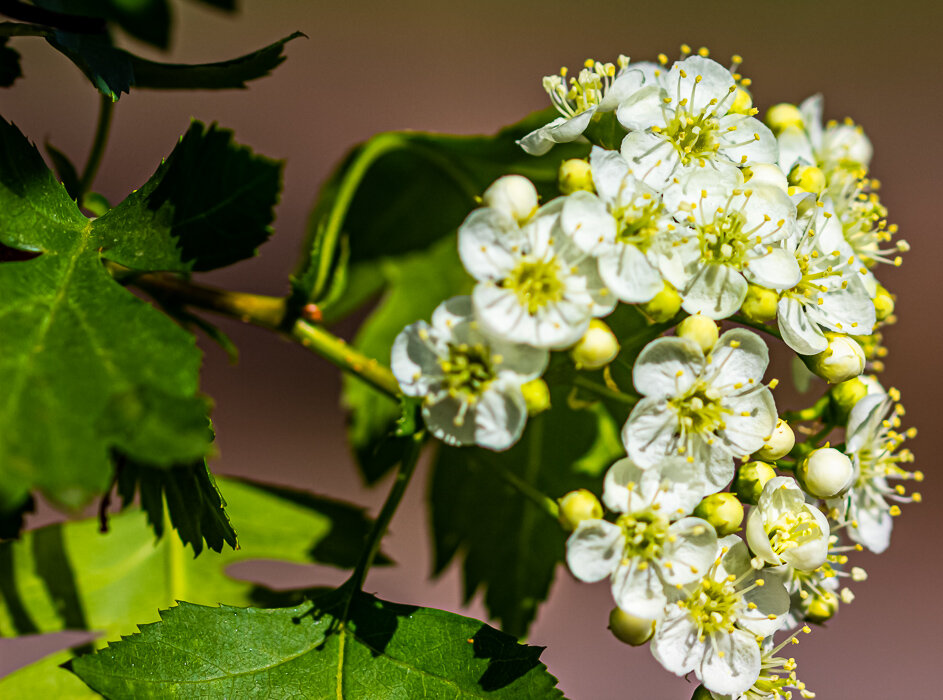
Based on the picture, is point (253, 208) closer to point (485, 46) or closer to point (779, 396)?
point (779, 396)

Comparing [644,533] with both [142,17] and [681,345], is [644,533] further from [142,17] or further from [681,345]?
[142,17]

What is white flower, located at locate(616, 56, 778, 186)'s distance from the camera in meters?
0.83

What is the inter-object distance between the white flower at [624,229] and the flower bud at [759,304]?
0.08 metres

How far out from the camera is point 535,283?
29.9 inches

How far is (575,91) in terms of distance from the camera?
3.05 ft

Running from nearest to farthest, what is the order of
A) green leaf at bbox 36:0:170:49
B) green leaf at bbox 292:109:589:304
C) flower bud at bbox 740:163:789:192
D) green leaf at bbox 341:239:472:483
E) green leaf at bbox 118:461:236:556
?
green leaf at bbox 36:0:170:49
green leaf at bbox 118:461:236:556
flower bud at bbox 740:163:789:192
green leaf at bbox 292:109:589:304
green leaf at bbox 341:239:472:483

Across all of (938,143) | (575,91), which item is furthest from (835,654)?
(575,91)

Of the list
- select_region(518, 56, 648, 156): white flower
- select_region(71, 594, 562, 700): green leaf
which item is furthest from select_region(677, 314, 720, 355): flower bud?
select_region(71, 594, 562, 700): green leaf

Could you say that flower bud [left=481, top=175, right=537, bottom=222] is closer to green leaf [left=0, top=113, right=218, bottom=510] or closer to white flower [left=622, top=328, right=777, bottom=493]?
white flower [left=622, top=328, right=777, bottom=493]

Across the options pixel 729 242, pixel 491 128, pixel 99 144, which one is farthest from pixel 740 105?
pixel 491 128

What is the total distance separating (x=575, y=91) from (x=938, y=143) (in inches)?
101

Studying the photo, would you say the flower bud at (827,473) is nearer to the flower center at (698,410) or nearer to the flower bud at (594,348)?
the flower center at (698,410)

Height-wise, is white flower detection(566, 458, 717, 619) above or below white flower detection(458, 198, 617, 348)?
below

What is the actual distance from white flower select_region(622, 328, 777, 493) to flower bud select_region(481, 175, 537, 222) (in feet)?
0.53
